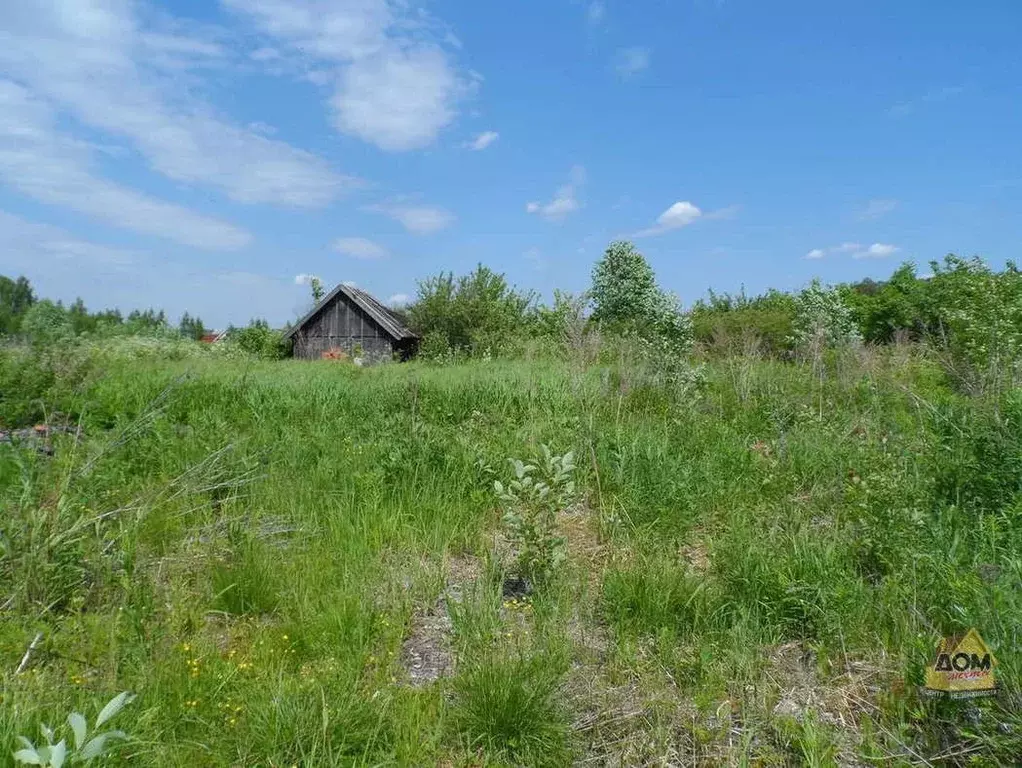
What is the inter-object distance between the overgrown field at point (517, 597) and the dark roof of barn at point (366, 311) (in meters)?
24.3

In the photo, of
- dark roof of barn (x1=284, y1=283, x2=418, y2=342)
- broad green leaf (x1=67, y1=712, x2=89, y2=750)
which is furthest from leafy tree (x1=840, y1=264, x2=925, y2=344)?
broad green leaf (x1=67, y1=712, x2=89, y2=750)

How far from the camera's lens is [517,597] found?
3303mm

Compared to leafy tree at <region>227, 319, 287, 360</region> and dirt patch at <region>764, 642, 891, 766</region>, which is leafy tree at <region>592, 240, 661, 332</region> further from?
dirt patch at <region>764, 642, 891, 766</region>

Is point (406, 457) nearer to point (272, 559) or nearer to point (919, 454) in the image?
point (272, 559)

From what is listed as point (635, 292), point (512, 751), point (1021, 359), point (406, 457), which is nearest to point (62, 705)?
point (512, 751)

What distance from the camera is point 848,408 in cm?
638

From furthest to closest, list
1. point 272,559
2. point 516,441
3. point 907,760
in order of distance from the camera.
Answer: point 516,441
point 272,559
point 907,760

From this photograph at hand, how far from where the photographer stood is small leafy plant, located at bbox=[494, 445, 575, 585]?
131 inches

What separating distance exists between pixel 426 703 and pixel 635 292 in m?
37.1

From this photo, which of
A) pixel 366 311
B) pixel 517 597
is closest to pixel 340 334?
pixel 366 311

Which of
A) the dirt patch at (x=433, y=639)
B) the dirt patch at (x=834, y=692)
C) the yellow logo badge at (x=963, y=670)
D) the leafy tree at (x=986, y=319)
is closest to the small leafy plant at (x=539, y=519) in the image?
the dirt patch at (x=433, y=639)

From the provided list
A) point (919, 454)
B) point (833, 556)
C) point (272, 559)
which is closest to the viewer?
point (833, 556)

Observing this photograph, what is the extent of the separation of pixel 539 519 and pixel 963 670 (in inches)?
80.4

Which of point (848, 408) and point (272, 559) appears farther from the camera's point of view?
point (848, 408)
